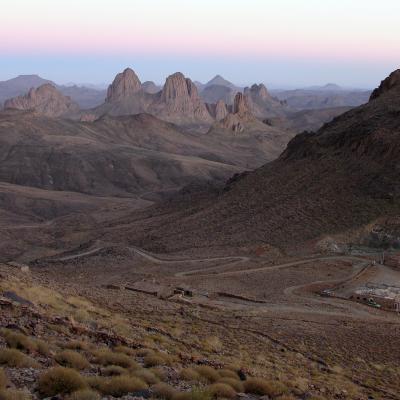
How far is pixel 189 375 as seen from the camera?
1235 centimetres

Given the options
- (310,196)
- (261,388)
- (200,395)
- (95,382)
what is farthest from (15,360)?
(310,196)

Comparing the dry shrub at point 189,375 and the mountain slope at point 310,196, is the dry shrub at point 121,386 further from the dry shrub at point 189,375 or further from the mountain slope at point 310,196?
the mountain slope at point 310,196

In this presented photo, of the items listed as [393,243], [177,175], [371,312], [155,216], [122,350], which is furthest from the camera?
[177,175]

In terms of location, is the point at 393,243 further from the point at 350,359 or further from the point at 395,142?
the point at 350,359

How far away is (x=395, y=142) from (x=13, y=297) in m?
45.2

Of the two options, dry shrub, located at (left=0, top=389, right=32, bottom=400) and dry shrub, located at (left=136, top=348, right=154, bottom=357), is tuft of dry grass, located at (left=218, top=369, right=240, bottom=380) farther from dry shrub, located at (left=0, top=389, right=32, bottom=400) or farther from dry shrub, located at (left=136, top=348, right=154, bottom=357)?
dry shrub, located at (left=0, top=389, right=32, bottom=400)

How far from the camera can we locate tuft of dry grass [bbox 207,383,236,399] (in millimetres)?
11244

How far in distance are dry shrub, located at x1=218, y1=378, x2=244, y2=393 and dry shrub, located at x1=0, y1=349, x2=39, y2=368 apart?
11.8 feet

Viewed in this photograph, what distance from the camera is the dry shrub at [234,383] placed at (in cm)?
1227

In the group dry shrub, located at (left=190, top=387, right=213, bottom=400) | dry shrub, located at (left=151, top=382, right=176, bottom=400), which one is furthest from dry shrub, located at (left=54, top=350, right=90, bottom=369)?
dry shrub, located at (left=190, top=387, right=213, bottom=400)

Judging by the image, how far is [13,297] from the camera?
1739cm

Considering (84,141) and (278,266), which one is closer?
(278,266)

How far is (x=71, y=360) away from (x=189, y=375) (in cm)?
229

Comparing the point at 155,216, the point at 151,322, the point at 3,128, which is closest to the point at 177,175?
the point at 3,128
